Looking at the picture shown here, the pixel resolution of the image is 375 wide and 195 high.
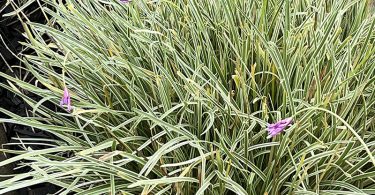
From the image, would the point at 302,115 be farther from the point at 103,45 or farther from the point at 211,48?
the point at 103,45

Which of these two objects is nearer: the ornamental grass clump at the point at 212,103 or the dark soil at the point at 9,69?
the ornamental grass clump at the point at 212,103

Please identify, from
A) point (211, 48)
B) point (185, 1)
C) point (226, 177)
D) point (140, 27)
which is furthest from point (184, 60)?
point (226, 177)

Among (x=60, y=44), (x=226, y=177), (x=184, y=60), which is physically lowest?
(x=226, y=177)

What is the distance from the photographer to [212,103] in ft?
4.47

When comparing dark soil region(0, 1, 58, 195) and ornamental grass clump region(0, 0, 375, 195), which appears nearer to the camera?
ornamental grass clump region(0, 0, 375, 195)

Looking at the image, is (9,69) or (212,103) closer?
(212,103)

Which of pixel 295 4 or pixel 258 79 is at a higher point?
pixel 295 4

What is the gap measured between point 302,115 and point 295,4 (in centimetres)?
50

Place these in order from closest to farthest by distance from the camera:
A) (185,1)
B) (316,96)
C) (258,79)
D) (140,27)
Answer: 1. (316,96)
2. (258,79)
3. (140,27)
4. (185,1)

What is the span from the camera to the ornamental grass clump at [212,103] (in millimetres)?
1272

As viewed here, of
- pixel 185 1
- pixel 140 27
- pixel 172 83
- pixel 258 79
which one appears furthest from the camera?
pixel 185 1

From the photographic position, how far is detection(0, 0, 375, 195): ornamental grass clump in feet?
4.17

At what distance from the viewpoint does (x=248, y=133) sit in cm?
133

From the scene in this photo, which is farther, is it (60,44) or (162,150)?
(60,44)
